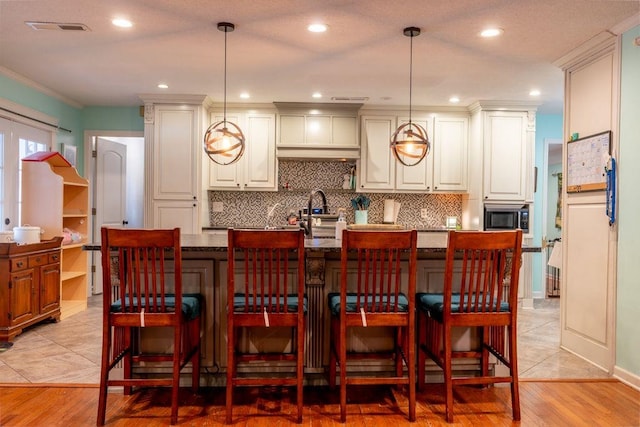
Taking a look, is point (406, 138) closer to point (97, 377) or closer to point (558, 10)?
point (558, 10)

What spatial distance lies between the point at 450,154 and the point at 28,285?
4.78 metres

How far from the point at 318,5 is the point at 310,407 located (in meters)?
2.48

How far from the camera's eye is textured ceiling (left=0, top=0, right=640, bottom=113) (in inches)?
114

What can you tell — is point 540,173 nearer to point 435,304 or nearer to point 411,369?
point 435,304

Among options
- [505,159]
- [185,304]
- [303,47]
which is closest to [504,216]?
[505,159]

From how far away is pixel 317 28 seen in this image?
320 cm

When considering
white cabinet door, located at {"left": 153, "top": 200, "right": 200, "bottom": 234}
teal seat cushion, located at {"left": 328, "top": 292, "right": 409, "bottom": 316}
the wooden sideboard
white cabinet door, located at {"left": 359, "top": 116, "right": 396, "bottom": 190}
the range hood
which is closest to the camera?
teal seat cushion, located at {"left": 328, "top": 292, "right": 409, "bottom": 316}

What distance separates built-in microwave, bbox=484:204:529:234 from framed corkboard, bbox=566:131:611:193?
1.68 m

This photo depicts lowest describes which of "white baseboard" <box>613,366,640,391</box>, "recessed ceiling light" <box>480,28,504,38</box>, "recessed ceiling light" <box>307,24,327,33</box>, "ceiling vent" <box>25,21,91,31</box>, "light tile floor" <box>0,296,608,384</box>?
"light tile floor" <box>0,296,608,384</box>

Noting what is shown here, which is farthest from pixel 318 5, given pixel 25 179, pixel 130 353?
pixel 25 179

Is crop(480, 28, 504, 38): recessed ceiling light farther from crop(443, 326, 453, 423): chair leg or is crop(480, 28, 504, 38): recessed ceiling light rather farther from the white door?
the white door

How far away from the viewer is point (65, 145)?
5375 mm

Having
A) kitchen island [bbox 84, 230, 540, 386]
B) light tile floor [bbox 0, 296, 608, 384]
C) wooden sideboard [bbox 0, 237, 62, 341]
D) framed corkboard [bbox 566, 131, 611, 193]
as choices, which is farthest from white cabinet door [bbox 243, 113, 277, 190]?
framed corkboard [bbox 566, 131, 611, 193]

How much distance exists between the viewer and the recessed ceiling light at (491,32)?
319 cm
